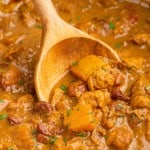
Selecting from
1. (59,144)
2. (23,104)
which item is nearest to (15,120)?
(23,104)

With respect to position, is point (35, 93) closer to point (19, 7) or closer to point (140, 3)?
point (19, 7)

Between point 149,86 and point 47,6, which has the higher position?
point 47,6

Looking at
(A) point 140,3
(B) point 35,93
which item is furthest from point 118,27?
(B) point 35,93

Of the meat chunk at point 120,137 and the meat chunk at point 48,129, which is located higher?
the meat chunk at point 48,129

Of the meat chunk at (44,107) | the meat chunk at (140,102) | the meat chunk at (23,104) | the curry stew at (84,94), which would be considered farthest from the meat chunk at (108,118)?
the meat chunk at (23,104)

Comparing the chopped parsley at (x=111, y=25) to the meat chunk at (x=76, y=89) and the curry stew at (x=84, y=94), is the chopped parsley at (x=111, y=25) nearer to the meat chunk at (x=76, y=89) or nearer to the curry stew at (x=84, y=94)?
the curry stew at (x=84, y=94)

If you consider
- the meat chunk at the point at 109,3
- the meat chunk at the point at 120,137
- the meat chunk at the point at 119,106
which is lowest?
the meat chunk at the point at 120,137
